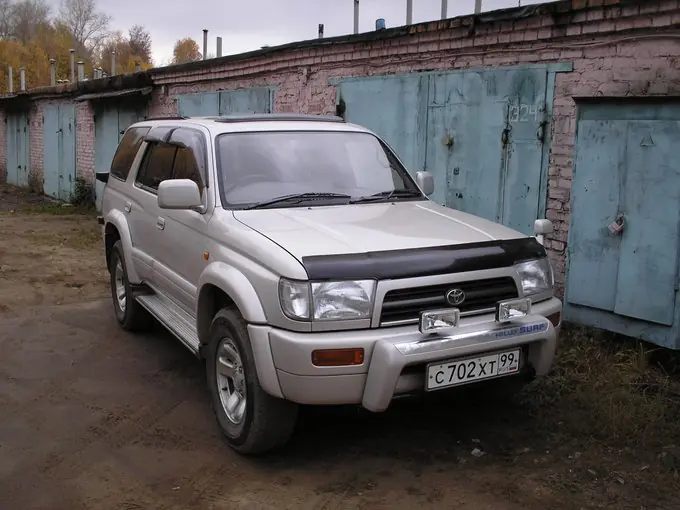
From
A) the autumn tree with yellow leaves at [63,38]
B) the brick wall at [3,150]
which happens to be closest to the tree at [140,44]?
the autumn tree with yellow leaves at [63,38]

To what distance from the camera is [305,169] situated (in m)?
4.67

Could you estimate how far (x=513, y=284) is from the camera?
388 centimetres

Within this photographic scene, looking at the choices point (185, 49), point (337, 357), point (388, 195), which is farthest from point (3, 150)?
point (185, 49)

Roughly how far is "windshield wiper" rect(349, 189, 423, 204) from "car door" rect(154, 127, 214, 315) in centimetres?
91

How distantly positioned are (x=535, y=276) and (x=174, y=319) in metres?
2.40

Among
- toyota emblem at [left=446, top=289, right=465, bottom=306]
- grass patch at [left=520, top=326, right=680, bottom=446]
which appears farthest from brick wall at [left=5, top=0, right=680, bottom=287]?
toyota emblem at [left=446, top=289, right=465, bottom=306]

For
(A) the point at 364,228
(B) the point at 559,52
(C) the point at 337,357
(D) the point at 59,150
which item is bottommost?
(C) the point at 337,357

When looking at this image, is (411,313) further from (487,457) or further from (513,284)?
(487,457)

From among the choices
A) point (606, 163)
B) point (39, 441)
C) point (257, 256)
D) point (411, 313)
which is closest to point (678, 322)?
point (606, 163)

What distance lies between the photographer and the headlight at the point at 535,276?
395 cm

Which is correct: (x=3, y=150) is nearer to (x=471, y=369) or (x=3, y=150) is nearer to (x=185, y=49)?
(x=471, y=369)

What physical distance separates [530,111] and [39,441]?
459cm

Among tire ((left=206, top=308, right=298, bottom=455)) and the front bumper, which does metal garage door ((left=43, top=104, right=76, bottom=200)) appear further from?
the front bumper

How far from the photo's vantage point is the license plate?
355cm
